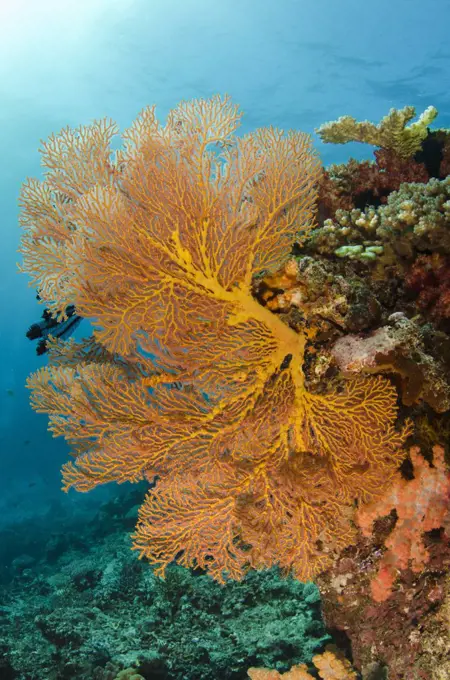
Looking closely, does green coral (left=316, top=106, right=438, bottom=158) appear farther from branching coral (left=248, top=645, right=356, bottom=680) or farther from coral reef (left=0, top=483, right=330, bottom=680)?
coral reef (left=0, top=483, right=330, bottom=680)

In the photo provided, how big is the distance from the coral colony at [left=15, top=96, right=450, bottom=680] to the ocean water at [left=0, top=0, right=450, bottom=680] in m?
32.0

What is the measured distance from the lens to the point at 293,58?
40.4 m

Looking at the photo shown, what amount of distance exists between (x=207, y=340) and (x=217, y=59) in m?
47.3

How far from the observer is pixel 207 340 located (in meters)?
3.62

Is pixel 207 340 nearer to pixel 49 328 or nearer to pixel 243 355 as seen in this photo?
pixel 243 355

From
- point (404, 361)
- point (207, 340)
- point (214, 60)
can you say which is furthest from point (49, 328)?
point (214, 60)

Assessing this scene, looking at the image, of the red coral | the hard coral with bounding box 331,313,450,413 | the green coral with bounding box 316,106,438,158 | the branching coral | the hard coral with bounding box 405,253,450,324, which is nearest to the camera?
the hard coral with bounding box 331,313,450,413

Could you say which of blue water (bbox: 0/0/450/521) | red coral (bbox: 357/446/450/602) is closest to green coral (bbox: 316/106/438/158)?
red coral (bbox: 357/446/450/602)

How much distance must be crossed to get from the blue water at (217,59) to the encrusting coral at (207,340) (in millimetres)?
33595

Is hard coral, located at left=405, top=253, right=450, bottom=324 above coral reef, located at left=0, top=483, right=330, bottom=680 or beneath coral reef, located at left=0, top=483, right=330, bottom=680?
above

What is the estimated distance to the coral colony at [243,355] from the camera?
3.54 metres

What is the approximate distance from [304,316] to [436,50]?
161 feet

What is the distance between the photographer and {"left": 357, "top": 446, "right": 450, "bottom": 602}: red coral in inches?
151

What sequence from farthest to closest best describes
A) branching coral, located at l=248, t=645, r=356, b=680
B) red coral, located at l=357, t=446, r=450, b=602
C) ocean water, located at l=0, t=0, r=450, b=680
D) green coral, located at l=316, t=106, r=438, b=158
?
ocean water, located at l=0, t=0, r=450, b=680 < green coral, located at l=316, t=106, r=438, b=158 < branching coral, located at l=248, t=645, r=356, b=680 < red coral, located at l=357, t=446, r=450, b=602
